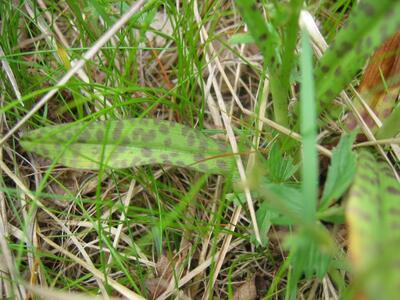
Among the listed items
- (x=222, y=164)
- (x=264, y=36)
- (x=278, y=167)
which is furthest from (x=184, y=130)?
(x=264, y=36)

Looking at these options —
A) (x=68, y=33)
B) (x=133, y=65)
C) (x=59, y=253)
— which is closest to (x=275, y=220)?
(x=59, y=253)

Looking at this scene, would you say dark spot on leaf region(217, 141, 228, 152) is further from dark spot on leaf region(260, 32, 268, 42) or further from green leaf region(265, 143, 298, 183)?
dark spot on leaf region(260, 32, 268, 42)

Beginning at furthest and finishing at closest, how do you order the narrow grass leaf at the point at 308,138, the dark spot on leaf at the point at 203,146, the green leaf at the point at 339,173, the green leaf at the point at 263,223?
the dark spot on leaf at the point at 203,146 < the green leaf at the point at 263,223 < the green leaf at the point at 339,173 < the narrow grass leaf at the point at 308,138

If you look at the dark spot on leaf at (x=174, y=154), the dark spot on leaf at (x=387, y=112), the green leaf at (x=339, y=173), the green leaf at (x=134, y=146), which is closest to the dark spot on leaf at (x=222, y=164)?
the green leaf at (x=134, y=146)

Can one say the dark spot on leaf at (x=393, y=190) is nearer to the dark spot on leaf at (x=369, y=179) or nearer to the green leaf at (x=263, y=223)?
the dark spot on leaf at (x=369, y=179)

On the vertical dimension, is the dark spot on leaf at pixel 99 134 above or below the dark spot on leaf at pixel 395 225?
above

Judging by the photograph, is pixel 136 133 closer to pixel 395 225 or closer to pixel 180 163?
pixel 180 163

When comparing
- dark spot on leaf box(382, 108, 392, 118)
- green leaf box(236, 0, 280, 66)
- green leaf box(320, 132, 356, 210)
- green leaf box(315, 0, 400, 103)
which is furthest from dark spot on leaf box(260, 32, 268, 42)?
dark spot on leaf box(382, 108, 392, 118)
